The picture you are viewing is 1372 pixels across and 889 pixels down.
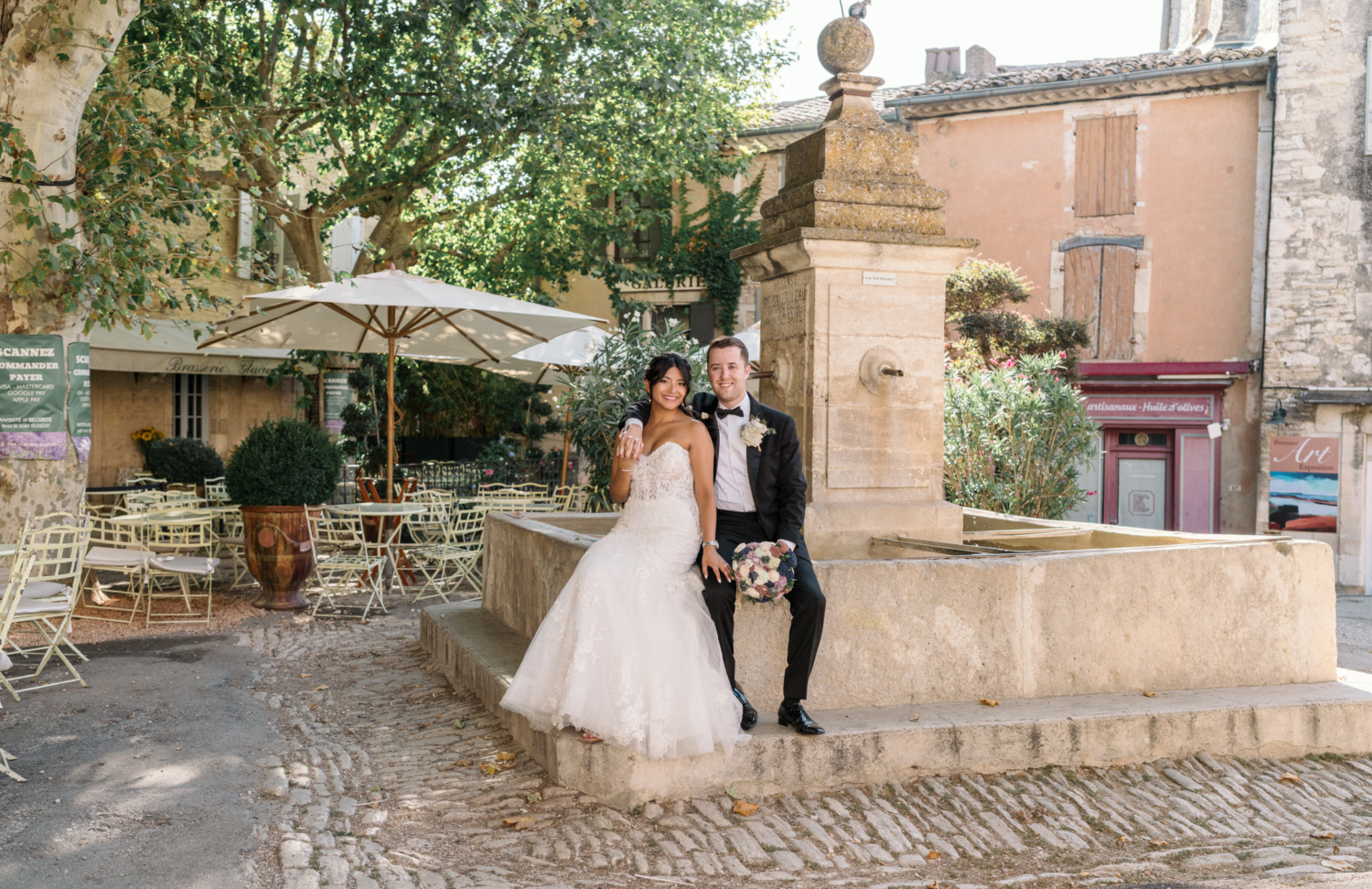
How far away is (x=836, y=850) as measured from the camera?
13.2ft

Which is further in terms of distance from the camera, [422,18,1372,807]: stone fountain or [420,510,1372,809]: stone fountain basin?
[422,18,1372,807]: stone fountain

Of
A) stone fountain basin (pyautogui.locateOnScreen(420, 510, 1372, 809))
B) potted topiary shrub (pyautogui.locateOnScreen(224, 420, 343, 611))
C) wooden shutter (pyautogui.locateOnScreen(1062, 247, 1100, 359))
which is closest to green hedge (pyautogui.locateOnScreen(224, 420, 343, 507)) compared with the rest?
potted topiary shrub (pyautogui.locateOnScreen(224, 420, 343, 611))

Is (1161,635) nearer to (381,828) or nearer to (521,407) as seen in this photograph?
(381,828)

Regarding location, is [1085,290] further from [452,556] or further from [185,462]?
[185,462]

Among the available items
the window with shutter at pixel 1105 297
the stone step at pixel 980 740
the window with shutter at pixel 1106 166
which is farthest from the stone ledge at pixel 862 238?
the window with shutter at pixel 1106 166

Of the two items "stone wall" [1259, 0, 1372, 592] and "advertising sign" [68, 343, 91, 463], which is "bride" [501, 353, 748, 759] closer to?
"advertising sign" [68, 343, 91, 463]

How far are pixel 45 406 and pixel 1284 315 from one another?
17.1 m

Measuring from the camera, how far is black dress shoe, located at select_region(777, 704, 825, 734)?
4.43 meters

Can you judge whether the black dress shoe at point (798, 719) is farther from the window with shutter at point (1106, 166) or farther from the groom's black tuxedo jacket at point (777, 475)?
the window with shutter at point (1106, 166)

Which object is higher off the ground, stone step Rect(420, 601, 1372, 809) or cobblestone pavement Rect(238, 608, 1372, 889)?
stone step Rect(420, 601, 1372, 809)

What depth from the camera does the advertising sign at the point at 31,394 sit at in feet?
27.8

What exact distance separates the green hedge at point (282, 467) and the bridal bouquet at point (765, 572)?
5.70 metres

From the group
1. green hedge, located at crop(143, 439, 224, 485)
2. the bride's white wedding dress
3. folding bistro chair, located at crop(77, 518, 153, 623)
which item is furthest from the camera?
green hedge, located at crop(143, 439, 224, 485)

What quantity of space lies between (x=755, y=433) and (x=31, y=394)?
669cm
